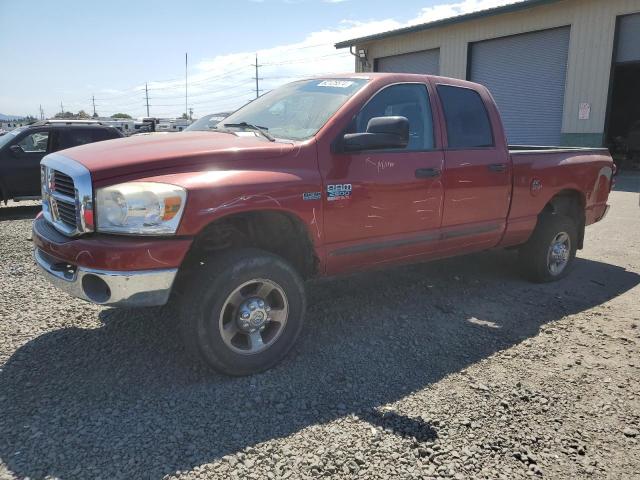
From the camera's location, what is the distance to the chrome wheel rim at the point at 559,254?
214 inches

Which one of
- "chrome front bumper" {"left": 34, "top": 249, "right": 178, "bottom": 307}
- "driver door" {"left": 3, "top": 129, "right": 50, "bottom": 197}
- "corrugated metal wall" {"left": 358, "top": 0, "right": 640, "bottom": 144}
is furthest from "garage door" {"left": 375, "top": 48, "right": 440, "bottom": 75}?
"chrome front bumper" {"left": 34, "top": 249, "right": 178, "bottom": 307}

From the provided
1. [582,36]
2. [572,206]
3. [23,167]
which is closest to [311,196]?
[572,206]

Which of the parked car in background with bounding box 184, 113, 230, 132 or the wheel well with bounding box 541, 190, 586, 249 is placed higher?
the parked car in background with bounding box 184, 113, 230, 132

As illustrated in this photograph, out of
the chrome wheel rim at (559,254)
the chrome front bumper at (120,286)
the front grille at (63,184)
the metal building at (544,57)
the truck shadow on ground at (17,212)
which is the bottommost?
the truck shadow on ground at (17,212)

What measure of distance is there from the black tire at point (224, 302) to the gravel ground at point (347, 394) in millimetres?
128

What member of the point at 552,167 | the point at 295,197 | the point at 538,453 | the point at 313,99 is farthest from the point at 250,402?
the point at 552,167

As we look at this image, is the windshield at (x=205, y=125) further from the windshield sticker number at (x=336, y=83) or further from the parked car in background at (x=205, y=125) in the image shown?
the windshield sticker number at (x=336, y=83)

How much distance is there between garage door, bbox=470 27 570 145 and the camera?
16328mm

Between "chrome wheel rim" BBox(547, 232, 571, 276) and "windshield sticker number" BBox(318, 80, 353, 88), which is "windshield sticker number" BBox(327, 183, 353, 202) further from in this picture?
"chrome wheel rim" BBox(547, 232, 571, 276)

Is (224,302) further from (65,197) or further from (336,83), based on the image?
(336,83)

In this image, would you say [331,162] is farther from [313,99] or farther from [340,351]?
[340,351]

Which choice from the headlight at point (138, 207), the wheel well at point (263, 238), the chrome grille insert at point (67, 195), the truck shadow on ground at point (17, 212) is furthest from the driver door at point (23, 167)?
the headlight at point (138, 207)

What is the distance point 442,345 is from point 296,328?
1.15 meters

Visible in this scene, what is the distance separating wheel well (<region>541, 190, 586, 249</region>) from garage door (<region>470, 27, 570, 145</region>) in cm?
1210
